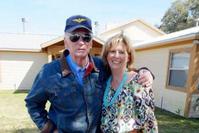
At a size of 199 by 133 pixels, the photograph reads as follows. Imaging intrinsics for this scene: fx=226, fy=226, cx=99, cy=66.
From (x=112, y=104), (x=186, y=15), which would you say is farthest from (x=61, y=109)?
(x=186, y=15)

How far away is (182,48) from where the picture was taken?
27.2ft

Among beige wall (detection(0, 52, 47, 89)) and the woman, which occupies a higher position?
the woman

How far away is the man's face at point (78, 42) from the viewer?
6.79 feet

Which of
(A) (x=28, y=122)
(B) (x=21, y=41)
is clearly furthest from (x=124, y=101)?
(B) (x=21, y=41)

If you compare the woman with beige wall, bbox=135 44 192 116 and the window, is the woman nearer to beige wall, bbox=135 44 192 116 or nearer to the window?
beige wall, bbox=135 44 192 116

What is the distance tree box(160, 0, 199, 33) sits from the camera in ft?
118

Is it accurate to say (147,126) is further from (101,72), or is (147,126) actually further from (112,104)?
(101,72)

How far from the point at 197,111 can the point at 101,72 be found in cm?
687

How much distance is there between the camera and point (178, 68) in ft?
28.5

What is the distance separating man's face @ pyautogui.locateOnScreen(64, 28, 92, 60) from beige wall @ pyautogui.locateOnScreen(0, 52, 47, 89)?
12829 millimetres

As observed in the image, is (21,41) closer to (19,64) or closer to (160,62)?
(19,64)

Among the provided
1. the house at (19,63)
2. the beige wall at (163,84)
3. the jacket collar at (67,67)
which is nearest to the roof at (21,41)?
the house at (19,63)

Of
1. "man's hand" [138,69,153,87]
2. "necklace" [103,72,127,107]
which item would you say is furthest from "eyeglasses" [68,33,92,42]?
"man's hand" [138,69,153,87]

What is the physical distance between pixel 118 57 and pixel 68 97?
0.61 metres
